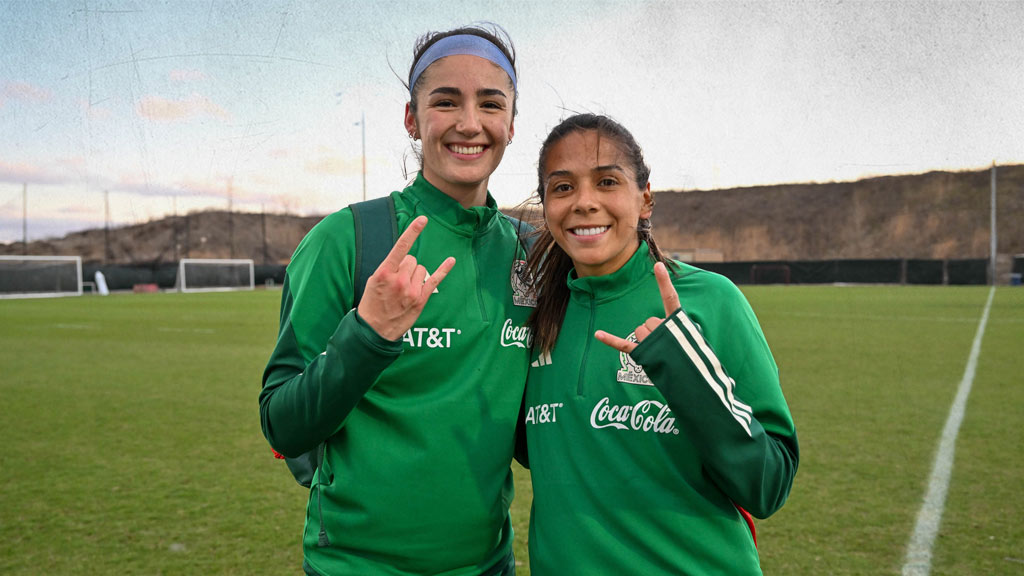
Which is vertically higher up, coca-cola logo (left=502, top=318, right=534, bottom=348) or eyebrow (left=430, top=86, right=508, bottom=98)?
eyebrow (left=430, top=86, right=508, bottom=98)

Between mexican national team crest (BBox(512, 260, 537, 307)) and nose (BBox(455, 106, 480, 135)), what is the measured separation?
0.36 m

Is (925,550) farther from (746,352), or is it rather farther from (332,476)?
(332,476)

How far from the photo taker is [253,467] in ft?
15.7

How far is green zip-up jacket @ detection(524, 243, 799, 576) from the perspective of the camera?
1.42 meters

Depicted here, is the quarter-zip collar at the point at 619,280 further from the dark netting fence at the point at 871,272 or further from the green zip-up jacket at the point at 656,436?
the dark netting fence at the point at 871,272

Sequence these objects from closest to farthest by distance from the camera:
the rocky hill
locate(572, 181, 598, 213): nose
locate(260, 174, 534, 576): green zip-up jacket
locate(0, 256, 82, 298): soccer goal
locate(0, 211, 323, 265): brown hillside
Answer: locate(260, 174, 534, 576): green zip-up jacket < locate(572, 181, 598, 213): nose < locate(0, 256, 82, 298): soccer goal < the rocky hill < locate(0, 211, 323, 265): brown hillside

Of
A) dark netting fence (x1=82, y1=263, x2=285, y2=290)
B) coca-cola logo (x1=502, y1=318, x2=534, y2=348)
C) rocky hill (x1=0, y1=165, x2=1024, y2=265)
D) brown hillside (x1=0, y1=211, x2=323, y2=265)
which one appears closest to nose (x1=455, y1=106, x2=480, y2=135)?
coca-cola logo (x1=502, y1=318, x2=534, y2=348)

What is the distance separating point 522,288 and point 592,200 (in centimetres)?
30

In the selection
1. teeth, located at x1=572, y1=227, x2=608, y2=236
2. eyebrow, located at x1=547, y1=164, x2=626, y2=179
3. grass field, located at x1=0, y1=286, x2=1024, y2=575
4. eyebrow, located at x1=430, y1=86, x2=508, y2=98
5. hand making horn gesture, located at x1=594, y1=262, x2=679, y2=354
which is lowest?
grass field, located at x1=0, y1=286, x2=1024, y2=575

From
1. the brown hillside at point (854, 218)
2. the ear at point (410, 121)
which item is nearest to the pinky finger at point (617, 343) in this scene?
the ear at point (410, 121)

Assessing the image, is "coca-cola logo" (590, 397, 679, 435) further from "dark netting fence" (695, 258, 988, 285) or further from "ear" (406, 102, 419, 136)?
"dark netting fence" (695, 258, 988, 285)

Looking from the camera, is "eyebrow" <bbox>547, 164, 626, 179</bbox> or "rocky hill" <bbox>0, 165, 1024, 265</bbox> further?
"rocky hill" <bbox>0, 165, 1024, 265</bbox>

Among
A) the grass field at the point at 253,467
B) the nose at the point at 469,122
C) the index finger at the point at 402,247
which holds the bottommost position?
the grass field at the point at 253,467

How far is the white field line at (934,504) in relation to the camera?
3.23 meters
